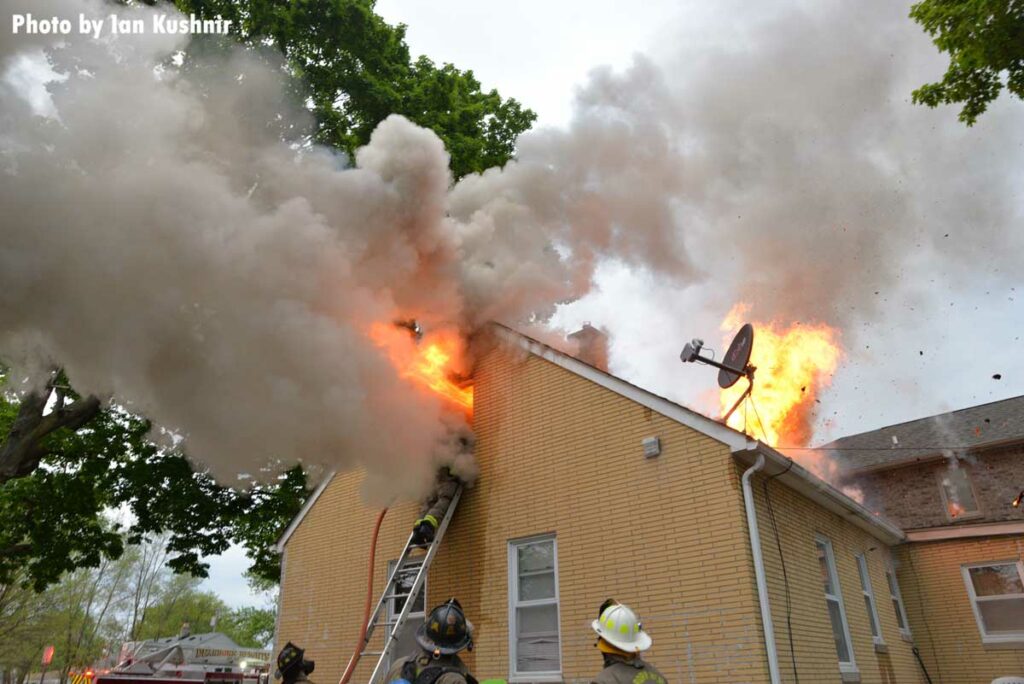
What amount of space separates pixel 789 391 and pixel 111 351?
31.3ft

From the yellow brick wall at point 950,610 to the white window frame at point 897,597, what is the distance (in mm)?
144

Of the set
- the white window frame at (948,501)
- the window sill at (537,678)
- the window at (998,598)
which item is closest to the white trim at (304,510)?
the window sill at (537,678)

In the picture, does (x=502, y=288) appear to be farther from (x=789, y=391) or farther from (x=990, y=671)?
(x=990, y=671)

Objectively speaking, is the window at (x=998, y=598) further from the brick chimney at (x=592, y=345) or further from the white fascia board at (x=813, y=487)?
the brick chimney at (x=592, y=345)

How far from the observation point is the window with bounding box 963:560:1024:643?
10.2m

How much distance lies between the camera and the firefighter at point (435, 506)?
8.12m

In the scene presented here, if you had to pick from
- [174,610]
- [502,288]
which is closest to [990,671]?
[502,288]

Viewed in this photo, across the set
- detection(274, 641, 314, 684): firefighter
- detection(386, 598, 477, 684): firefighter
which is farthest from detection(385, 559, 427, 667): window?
detection(386, 598, 477, 684): firefighter

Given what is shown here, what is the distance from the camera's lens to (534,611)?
25.2ft

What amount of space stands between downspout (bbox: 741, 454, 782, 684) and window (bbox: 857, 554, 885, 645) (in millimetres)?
3702

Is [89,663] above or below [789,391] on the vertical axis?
below

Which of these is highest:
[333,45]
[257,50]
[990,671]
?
[333,45]

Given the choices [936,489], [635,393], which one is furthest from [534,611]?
[936,489]

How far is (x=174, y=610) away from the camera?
46.8m
